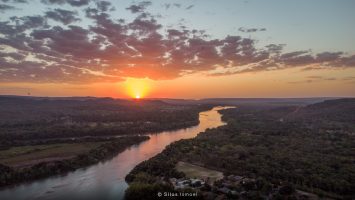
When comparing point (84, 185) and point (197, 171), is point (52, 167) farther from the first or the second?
point (197, 171)

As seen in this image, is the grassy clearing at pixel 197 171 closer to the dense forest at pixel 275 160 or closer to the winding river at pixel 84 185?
the dense forest at pixel 275 160

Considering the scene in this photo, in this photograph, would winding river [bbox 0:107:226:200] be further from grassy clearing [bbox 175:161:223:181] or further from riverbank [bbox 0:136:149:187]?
grassy clearing [bbox 175:161:223:181]

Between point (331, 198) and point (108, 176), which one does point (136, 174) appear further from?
point (331, 198)

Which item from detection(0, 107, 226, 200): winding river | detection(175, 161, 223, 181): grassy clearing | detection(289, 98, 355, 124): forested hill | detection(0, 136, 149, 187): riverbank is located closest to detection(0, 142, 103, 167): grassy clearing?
detection(0, 136, 149, 187): riverbank

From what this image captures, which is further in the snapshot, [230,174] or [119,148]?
[119,148]

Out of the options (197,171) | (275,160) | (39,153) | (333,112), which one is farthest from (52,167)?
(333,112)

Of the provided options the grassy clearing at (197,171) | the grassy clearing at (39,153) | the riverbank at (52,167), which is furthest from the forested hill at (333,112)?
the grassy clearing at (39,153)

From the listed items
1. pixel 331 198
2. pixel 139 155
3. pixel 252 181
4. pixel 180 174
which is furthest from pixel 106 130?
pixel 331 198
